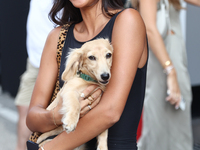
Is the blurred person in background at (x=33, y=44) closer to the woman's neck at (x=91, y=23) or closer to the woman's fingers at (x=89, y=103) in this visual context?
the woman's neck at (x=91, y=23)

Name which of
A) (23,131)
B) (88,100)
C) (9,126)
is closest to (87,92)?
(88,100)

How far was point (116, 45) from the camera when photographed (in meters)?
1.63

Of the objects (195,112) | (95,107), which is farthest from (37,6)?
(195,112)

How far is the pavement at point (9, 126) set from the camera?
473 centimetres

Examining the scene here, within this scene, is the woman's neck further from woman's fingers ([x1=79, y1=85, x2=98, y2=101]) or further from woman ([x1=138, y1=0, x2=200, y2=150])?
woman ([x1=138, y1=0, x2=200, y2=150])

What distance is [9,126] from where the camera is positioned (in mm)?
5680

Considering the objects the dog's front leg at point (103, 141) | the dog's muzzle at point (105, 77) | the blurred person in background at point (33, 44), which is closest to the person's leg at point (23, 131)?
the blurred person in background at point (33, 44)

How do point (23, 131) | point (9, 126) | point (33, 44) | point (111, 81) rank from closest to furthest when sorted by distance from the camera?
point (111, 81)
point (33, 44)
point (23, 131)
point (9, 126)

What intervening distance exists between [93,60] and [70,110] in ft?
1.05

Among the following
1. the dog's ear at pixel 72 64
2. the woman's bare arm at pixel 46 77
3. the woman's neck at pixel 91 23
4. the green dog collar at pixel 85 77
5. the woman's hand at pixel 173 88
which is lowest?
the woman's hand at pixel 173 88

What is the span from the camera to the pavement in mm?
4730

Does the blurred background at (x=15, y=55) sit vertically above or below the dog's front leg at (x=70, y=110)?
below

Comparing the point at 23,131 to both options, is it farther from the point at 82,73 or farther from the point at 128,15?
the point at 128,15

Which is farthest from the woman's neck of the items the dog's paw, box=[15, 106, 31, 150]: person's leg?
box=[15, 106, 31, 150]: person's leg
